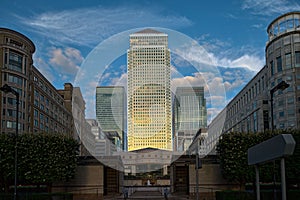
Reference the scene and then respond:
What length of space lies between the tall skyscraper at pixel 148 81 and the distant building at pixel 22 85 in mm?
57173

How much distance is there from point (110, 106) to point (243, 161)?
614 inches

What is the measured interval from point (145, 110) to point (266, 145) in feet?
46.5

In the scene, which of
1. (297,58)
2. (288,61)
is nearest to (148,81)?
(288,61)

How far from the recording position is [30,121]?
90812 mm

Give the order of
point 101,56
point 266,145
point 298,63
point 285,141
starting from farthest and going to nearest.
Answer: point 298,63 < point 101,56 < point 266,145 < point 285,141

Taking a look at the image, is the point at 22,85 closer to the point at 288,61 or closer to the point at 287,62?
the point at 287,62

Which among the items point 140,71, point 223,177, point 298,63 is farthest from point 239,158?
point 298,63

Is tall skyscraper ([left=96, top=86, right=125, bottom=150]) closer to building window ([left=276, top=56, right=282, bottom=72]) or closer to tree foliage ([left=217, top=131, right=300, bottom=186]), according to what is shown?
tree foliage ([left=217, top=131, right=300, bottom=186])

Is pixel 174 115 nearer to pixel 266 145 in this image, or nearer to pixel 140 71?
pixel 140 71

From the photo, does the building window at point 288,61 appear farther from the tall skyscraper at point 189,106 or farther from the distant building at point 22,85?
the distant building at point 22,85

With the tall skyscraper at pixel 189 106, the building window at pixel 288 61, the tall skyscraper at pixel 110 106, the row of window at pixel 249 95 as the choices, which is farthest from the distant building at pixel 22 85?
the tall skyscraper at pixel 189 106

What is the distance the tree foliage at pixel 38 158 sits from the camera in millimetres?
36094

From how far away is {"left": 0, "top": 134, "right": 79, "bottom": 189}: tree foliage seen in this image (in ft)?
118

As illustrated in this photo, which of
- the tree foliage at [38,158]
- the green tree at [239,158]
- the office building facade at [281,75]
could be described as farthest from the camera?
the office building facade at [281,75]
